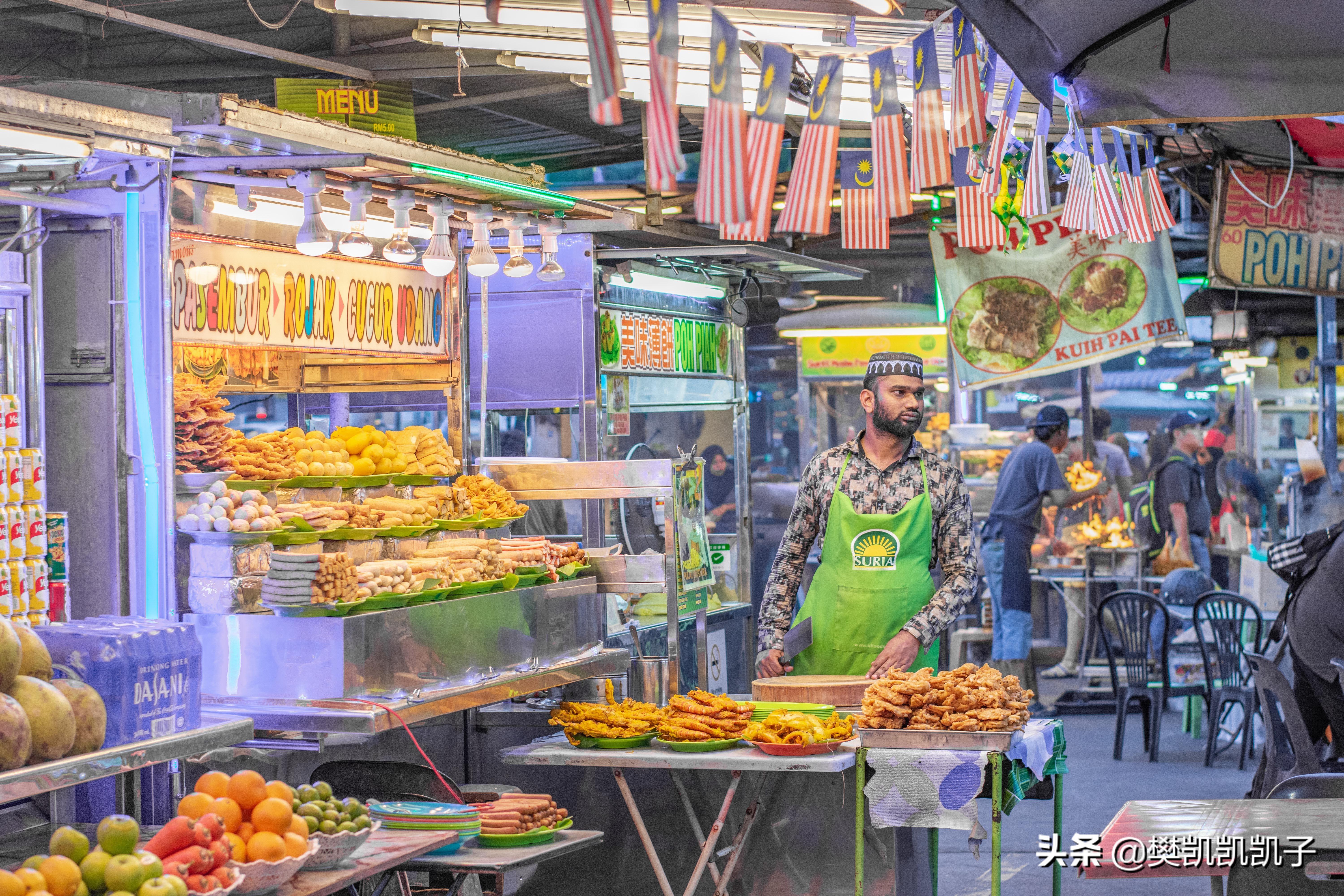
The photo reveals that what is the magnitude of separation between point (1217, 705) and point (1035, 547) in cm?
353

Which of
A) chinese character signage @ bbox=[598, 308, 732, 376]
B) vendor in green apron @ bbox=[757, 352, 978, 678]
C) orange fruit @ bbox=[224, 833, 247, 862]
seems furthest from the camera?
chinese character signage @ bbox=[598, 308, 732, 376]

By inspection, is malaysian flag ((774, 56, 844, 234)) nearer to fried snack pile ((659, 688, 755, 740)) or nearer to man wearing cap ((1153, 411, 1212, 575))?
fried snack pile ((659, 688, 755, 740))

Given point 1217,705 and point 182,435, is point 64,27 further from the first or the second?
point 1217,705

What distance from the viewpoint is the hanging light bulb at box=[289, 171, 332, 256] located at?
496cm

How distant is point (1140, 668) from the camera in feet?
32.6

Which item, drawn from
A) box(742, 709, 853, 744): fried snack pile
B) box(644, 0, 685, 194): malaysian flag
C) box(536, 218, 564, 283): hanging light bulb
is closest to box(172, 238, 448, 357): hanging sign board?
box(536, 218, 564, 283): hanging light bulb

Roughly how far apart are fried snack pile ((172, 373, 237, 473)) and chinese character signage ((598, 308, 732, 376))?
2462 millimetres

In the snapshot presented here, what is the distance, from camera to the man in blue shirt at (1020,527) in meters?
11.1

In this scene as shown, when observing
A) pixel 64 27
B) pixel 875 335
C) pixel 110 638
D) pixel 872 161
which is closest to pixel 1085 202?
pixel 872 161

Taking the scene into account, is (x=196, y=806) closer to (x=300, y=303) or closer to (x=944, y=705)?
(x=944, y=705)

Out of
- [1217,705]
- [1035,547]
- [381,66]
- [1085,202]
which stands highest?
[381,66]

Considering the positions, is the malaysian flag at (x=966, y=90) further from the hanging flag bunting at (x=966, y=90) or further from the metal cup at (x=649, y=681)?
the metal cup at (x=649, y=681)

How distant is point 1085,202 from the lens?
592 centimetres

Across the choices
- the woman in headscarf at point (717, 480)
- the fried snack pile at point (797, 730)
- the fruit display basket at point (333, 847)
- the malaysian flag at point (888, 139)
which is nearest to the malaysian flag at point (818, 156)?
the malaysian flag at point (888, 139)
